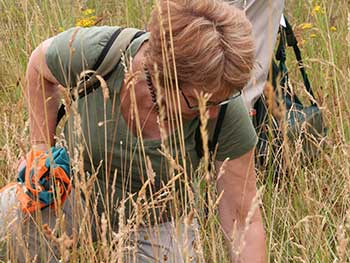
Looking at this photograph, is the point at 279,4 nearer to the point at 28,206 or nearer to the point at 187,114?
the point at 187,114

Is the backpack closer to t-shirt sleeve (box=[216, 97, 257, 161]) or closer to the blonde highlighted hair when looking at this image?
t-shirt sleeve (box=[216, 97, 257, 161])

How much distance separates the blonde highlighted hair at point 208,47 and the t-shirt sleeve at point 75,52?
0.22m

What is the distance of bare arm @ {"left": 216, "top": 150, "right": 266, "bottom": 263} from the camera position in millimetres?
1884

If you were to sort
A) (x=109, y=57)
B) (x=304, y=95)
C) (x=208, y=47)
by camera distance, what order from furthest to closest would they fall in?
(x=304, y=95)
(x=109, y=57)
(x=208, y=47)

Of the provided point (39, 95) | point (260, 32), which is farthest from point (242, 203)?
point (260, 32)

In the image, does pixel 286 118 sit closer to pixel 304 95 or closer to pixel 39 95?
pixel 304 95

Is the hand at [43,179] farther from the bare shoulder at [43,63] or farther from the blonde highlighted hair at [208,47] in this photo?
the blonde highlighted hair at [208,47]

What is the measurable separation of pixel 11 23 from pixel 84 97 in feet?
5.29

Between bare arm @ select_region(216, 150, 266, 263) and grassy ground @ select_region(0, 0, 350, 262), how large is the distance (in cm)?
4

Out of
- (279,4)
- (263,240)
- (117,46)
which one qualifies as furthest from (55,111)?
(279,4)

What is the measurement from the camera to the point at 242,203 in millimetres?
1991

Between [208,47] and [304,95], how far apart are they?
1398 mm

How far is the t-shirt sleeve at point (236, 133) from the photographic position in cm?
193

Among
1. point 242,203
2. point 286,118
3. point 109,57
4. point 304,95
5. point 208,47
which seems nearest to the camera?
point 208,47
